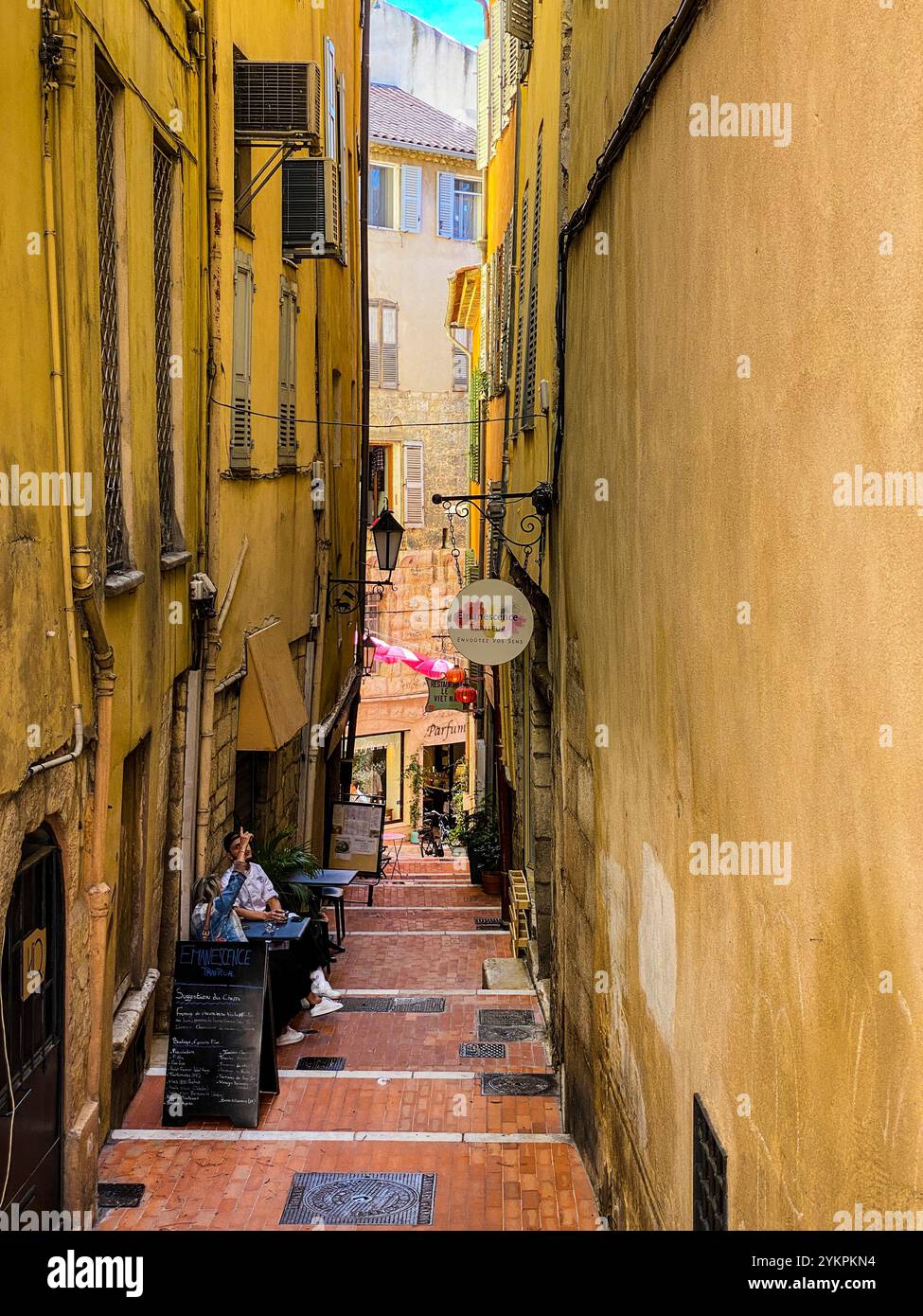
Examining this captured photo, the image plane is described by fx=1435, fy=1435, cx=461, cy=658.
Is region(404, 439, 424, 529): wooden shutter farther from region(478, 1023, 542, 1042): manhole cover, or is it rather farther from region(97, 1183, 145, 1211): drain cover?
region(97, 1183, 145, 1211): drain cover

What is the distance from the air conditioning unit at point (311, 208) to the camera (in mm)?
14031

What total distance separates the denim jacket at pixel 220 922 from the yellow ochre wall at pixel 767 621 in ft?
12.2

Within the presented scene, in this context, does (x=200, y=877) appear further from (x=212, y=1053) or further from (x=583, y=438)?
(x=583, y=438)

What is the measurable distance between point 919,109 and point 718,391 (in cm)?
177

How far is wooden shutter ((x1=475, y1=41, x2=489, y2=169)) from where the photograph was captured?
21.1 m

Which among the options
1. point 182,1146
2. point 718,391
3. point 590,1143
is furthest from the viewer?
point 182,1146

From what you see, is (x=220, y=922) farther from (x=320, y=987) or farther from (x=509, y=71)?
(x=509, y=71)

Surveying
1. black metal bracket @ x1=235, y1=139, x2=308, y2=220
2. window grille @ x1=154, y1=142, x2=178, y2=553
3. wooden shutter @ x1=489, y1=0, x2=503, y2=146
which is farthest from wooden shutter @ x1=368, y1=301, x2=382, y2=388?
window grille @ x1=154, y1=142, x2=178, y2=553

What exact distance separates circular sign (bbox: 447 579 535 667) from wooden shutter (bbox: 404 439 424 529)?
82.0 ft

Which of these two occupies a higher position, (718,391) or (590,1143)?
(718,391)

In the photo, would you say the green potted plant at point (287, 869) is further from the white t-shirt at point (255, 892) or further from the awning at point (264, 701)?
the white t-shirt at point (255, 892)

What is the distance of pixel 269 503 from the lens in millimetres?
13312

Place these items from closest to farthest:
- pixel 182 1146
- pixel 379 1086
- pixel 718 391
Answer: pixel 718 391, pixel 182 1146, pixel 379 1086
